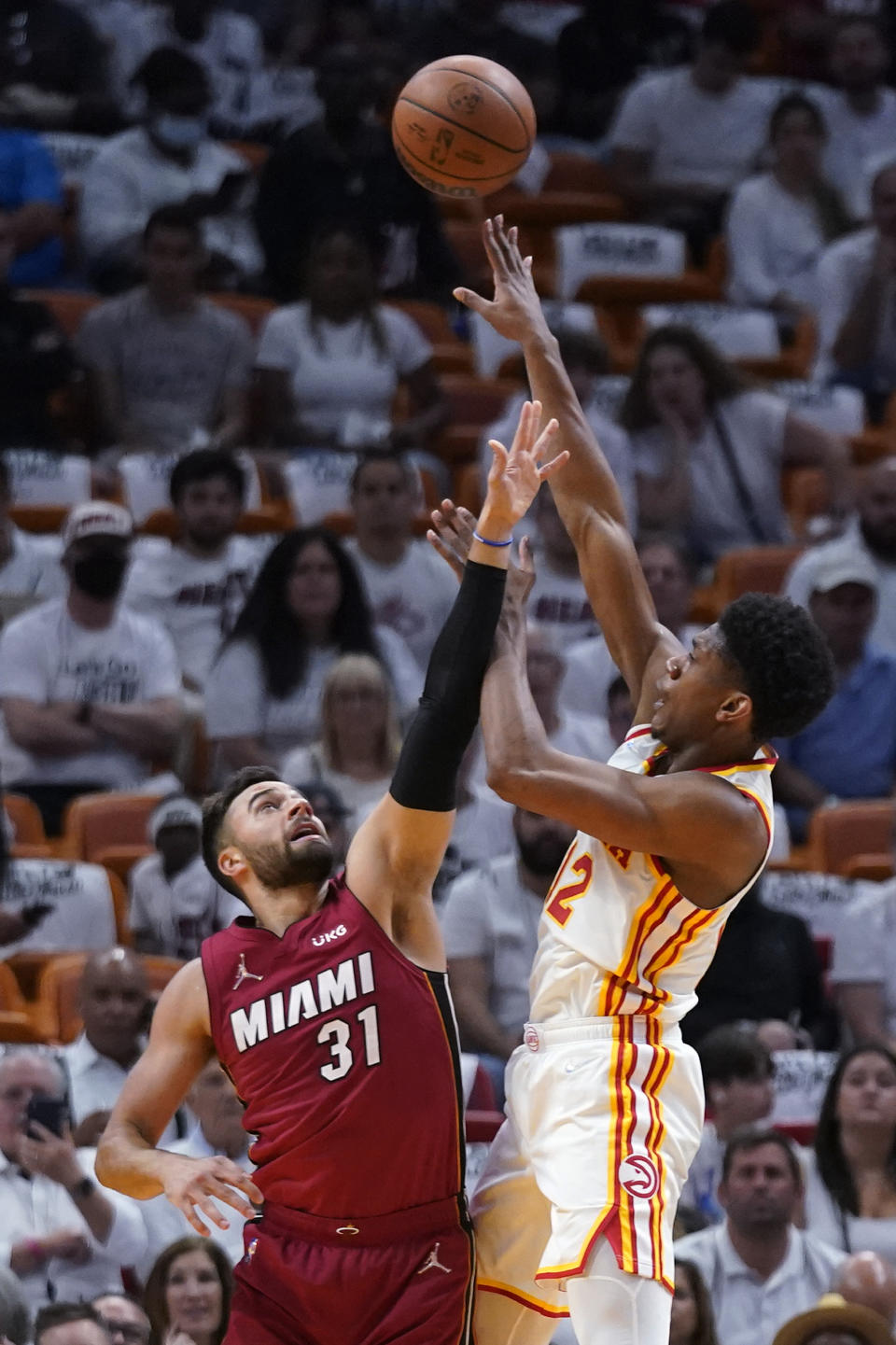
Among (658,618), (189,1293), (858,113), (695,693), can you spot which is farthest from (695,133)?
(695,693)

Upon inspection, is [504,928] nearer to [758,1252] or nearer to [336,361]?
[758,1252]

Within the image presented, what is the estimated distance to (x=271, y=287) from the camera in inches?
397

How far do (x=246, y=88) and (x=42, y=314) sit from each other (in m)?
2.41

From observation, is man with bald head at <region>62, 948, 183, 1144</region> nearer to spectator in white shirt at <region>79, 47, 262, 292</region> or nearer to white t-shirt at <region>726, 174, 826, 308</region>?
spectator in white shirt at <region>79, 47, 262, 292</region>

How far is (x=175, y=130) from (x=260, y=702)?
3.19m

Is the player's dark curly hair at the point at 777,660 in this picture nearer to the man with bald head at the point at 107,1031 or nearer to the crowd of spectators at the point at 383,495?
Result: the crowd of spectators at the point at 383,495

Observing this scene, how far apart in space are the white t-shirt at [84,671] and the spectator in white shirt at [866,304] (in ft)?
12.3

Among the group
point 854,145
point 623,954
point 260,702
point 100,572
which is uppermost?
point 623,954

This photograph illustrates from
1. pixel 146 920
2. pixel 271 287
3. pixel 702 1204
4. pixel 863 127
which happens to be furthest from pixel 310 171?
pixel 702 1204

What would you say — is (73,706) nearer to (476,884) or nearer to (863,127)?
(476,884)

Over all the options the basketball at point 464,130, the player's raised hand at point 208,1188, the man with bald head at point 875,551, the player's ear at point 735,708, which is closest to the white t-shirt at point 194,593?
the man with bald head at point 875,551

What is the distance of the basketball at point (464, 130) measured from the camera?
5.01m

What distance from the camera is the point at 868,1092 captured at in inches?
253

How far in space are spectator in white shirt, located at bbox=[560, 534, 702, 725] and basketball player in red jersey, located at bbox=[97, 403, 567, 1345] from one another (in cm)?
392
